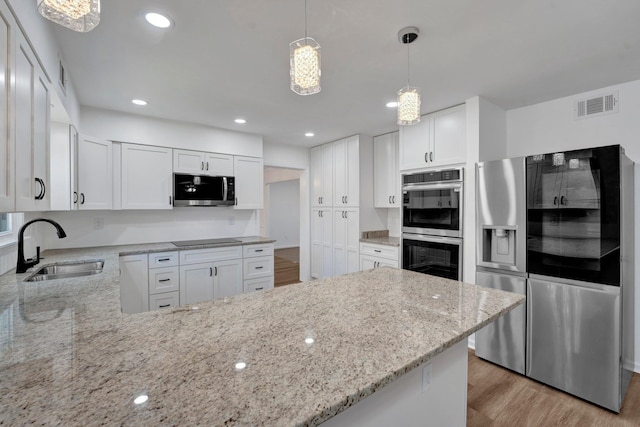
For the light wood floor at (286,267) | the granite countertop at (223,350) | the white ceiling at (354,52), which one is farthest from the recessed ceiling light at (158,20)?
the light wood floor at (286,267)

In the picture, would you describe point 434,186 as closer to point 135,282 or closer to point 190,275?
point 190,275

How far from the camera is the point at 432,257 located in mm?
3207

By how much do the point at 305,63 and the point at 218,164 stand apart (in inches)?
118

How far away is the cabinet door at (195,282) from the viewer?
3.38 m

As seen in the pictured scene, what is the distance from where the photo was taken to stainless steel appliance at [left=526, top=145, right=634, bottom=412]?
2.00m

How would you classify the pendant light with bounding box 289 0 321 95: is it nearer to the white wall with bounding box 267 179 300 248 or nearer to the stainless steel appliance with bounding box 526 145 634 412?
the stainless steel appliance with bounding box 526 145 634 412

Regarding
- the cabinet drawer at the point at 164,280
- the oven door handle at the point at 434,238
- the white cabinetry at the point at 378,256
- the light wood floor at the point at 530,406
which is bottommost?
the light wood floor at the point at 530,406

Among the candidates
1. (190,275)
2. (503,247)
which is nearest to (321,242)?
(190,275)

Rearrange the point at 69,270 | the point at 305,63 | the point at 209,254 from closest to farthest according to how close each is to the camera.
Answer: the point at 305,63, the point at 69,270, the point at 209,254

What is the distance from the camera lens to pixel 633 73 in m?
2.33

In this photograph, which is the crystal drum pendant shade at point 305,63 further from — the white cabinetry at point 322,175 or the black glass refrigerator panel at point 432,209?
the white cabinetry at point 322,175

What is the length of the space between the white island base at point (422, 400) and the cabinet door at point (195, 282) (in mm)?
2763

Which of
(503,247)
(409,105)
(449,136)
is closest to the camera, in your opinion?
(409,105)

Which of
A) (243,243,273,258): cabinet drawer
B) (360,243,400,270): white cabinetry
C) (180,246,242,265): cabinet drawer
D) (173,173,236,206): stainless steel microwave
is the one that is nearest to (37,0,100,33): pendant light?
(180,246,242,265): cabinet drawer
